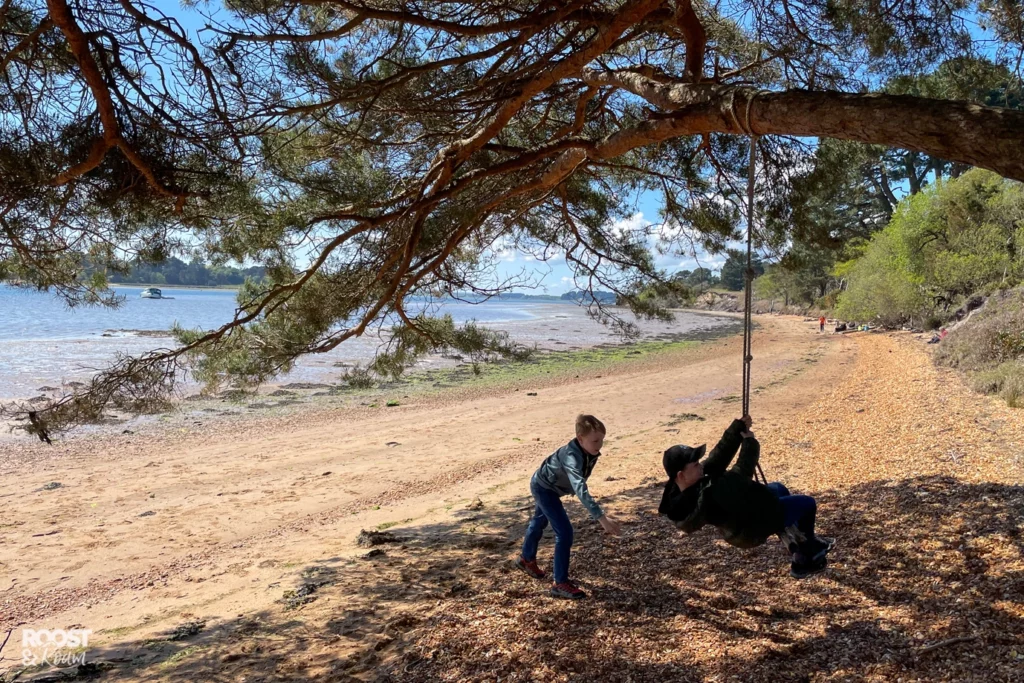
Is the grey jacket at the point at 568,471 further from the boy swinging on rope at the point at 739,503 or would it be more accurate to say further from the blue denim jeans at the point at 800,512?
the blue denim jeans at the point at 800,512

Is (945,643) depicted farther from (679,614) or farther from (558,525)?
(558,525)

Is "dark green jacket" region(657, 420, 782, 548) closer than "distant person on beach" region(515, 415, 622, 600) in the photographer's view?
Yes

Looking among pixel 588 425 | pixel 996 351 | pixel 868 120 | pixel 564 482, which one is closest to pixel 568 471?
pixel 564 482

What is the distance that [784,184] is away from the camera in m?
6.21

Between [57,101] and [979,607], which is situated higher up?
[57,101]

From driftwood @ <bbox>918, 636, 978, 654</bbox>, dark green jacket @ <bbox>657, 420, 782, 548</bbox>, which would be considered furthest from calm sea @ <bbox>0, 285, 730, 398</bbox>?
driftwood @ <bbox>918, 636, 978, 654</bbox>

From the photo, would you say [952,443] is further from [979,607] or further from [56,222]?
[56,222]

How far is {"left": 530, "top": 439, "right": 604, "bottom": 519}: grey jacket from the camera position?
3.98 meters

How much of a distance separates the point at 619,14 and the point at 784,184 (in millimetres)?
2855

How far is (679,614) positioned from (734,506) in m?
0.89

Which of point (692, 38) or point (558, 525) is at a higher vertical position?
point (692, 38)

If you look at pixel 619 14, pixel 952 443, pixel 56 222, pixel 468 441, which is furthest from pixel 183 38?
pixel 468 441

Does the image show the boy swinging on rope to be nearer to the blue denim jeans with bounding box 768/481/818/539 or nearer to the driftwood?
the blue denim jeans with bounding box 768/481/818/539

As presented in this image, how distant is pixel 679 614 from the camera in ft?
12.5
